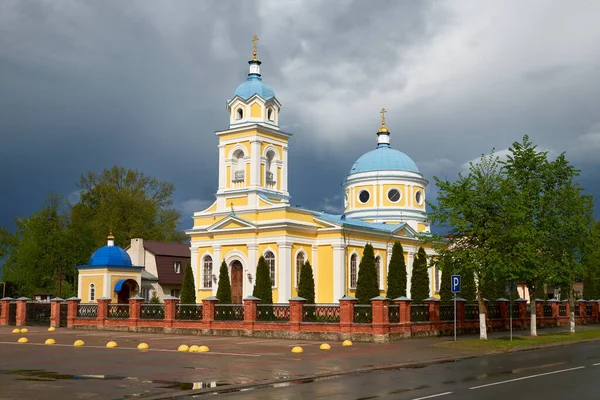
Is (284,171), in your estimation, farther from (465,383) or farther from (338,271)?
(465,383)

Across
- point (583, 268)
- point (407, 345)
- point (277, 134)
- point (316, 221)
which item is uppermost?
point (277, 134)

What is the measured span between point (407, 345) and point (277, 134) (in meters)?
23.5

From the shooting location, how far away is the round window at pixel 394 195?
56.3 metres

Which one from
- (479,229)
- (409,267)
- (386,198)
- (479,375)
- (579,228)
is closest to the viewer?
(479,375)

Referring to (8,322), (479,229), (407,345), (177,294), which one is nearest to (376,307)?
(407,345)

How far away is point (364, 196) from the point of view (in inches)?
2251

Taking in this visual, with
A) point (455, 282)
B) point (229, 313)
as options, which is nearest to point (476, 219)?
point (455, 282)

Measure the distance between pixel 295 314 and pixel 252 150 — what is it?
17.6 m

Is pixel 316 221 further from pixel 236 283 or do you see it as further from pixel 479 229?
pixel 479 229

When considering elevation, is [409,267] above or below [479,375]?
above

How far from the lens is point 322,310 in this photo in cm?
3011

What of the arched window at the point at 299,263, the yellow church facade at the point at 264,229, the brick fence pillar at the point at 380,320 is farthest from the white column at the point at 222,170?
the brick fence pillar at the point at 380,320

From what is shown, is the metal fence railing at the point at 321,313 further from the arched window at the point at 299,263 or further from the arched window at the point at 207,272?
the arched window at the point at 207,272

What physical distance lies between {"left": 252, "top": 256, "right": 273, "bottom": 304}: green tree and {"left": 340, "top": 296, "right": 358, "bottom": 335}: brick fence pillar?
11008 mm
